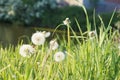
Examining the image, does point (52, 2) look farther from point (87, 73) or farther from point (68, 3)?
point (87, 73)

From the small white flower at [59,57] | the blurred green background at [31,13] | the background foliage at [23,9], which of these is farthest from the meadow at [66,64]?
the background foliage at [23,9]

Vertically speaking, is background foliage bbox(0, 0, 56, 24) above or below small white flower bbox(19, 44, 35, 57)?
above

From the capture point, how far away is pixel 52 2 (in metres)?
15.4

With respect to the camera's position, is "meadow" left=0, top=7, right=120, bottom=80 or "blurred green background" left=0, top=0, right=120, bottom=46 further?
"blurred green background" left=0, top=0, right=120, bottom=46

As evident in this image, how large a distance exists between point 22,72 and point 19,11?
13006mm

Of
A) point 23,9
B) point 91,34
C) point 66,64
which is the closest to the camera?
point 66,64

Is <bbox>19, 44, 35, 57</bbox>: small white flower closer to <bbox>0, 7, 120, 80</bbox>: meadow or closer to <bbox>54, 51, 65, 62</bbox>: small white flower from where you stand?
<bbox>0, 7, 120, 80</bbox>: meadow

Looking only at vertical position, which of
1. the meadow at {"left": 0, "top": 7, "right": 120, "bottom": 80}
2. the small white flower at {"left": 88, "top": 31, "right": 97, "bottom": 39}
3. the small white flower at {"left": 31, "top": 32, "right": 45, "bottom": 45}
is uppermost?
the small white flower at {"left": 88, "top": 31, "right": 97, "bottom": 39}

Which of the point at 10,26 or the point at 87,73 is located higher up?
the point at 10,26

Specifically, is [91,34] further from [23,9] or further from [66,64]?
[23,9]

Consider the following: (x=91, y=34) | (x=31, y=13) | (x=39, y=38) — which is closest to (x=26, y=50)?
(x=39, y=38)

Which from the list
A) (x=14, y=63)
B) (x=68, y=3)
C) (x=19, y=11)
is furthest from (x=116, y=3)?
(x=14, y=63)

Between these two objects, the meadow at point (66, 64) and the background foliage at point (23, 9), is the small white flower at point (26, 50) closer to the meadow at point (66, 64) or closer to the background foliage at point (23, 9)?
the meadow at point (66, 64)

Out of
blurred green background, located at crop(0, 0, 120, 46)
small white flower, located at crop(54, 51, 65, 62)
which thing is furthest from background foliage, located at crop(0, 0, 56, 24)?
small white flower, located at crop(54, 51, 65, 62)
